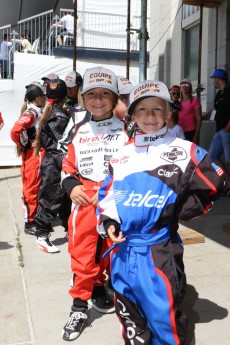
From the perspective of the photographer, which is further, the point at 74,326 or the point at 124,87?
the point at 124,87

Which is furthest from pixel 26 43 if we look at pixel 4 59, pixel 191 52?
pixel 191 52

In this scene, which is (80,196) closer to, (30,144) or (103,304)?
(103,304)

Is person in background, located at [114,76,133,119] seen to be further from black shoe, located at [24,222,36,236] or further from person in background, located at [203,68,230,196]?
person in background, located at [203,68,230,196]

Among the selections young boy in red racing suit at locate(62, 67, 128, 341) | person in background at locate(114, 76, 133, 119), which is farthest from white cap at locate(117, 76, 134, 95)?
young boy in red racing suit at locate(62, 67, 128, 341)

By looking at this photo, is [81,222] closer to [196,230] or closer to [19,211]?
[196,230]

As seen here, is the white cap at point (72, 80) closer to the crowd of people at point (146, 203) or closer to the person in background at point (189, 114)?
the crowd of people at point (146, 203)

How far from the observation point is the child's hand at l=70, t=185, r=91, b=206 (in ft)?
9.05

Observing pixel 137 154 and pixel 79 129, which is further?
pixel 79 129

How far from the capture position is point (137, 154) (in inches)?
92.7

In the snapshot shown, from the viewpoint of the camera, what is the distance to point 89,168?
2887mm

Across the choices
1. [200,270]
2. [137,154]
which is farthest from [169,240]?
[200,270]

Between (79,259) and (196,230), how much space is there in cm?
268

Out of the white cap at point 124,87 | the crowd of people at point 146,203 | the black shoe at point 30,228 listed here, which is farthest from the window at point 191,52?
the crowd of people at point 146,203

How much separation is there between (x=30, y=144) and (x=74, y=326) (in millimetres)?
2819
